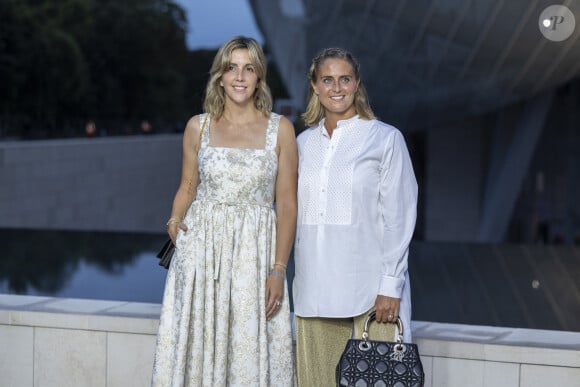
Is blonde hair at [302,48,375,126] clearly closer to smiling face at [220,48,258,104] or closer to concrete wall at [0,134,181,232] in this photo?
smiling face at [220,48,258,104]

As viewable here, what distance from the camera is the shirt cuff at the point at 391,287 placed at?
3385 millimetres

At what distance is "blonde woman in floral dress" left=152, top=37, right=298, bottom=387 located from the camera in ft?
11.9

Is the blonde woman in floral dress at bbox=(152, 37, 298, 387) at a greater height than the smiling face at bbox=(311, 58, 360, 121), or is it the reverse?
the smiling face at bbox=(311, 58, 360, 121)

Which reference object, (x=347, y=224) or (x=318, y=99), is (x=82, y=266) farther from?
(x=347, y=224)

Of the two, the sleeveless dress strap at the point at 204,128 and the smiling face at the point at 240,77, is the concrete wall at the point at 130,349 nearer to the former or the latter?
the sleeveless dress strap at the point at 204,128

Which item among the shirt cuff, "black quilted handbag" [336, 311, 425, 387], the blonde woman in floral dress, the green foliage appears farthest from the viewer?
the green foliage

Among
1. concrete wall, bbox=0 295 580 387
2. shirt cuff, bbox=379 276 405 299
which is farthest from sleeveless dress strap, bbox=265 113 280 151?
concrete wall, bbox=0 295 580 387

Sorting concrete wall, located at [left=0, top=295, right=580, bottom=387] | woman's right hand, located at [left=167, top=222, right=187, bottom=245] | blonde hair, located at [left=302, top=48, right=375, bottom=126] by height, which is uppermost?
blonde hair, located at [left=302, top=48, right=375, bottom=126]

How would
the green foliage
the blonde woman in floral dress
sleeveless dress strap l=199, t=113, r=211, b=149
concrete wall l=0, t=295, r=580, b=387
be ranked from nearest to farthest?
the blonde woman in floral dress
sleeveless dress strap l=199, t=113, r=211, b=149
concrete wall l=0, t=295, r=580, b=387
the green foliage

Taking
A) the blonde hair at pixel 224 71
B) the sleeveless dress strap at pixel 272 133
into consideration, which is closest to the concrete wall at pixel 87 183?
the blonde hair at pixel 224 71

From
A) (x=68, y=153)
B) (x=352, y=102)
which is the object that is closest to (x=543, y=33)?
(x=68, y=153)

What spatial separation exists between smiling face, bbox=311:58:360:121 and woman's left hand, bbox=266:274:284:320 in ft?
2.45

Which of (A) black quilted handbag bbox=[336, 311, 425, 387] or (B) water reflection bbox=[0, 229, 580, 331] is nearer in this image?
(A) black quilted handbag bbox=[336, 311, 425, 387]

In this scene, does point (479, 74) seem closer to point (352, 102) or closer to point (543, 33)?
point (543, 33)
